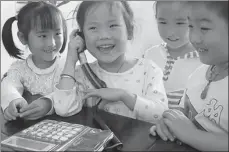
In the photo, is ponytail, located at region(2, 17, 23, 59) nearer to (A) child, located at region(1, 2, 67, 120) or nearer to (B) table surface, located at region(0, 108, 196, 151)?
(A) child, located at region(1, 2, 67, 120)

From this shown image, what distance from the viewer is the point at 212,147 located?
0.49 m

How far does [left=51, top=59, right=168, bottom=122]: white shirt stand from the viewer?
740 mm

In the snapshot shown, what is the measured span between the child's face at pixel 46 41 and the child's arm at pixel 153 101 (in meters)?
0.30

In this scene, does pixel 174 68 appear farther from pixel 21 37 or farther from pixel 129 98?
pixel 21 37

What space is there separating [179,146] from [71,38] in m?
0.49

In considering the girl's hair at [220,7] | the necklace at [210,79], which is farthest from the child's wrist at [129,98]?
the girl's hair at [220,7]

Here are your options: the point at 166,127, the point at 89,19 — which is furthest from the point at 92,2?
the point at 166,127

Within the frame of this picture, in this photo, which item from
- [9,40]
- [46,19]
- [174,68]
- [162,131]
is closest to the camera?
[162,131]

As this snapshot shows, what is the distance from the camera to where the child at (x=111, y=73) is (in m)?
0.74

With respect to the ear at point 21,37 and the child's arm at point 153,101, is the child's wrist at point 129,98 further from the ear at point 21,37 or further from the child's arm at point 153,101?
the ear at point 21,37

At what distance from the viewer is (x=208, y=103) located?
53cm

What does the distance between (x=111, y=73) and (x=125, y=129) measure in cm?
26

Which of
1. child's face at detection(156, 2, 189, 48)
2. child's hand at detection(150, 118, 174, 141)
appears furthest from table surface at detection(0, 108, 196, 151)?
child's face at detection(156, 2, 189, 48)

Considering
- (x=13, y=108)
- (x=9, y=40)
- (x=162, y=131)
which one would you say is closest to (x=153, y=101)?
(x=162, y=131)
